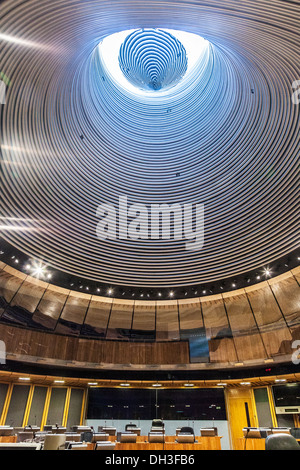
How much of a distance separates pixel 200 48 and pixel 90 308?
1358cm

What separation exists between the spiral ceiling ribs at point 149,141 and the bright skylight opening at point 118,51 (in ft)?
0.68

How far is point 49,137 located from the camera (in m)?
11.3

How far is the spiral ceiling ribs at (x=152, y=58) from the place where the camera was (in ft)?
37.7

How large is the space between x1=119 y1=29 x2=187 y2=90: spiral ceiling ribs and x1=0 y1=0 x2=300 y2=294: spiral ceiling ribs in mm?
49

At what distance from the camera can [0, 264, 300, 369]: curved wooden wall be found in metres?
12.9

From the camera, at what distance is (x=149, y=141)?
14.1 meters

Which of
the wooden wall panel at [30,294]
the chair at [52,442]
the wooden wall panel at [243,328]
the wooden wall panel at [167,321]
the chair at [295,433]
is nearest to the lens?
the chair at [52,442]

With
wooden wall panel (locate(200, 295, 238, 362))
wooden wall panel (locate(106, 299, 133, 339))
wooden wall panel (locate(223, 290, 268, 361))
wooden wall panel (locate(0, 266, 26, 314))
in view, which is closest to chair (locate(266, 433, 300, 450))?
wooden wall panel (locate(223, 290, 268, 361))

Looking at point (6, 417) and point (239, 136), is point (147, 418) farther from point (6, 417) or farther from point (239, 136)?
point (239, 136)

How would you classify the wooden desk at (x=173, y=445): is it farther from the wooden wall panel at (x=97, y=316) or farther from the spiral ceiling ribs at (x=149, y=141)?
the spiral ceiling ribs at (x=149, y=141)

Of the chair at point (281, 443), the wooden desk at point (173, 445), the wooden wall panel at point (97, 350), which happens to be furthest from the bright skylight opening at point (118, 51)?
the wooden desk at point (173, 445)

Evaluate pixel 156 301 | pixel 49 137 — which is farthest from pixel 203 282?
pixel 49 137

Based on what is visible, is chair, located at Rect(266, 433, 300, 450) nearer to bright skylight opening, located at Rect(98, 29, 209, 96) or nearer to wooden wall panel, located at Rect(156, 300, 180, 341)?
wooden wall panel, located at Rect(156, 300, 180, 341)

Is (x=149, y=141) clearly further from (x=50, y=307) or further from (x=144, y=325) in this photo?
(x=50, y=307)
